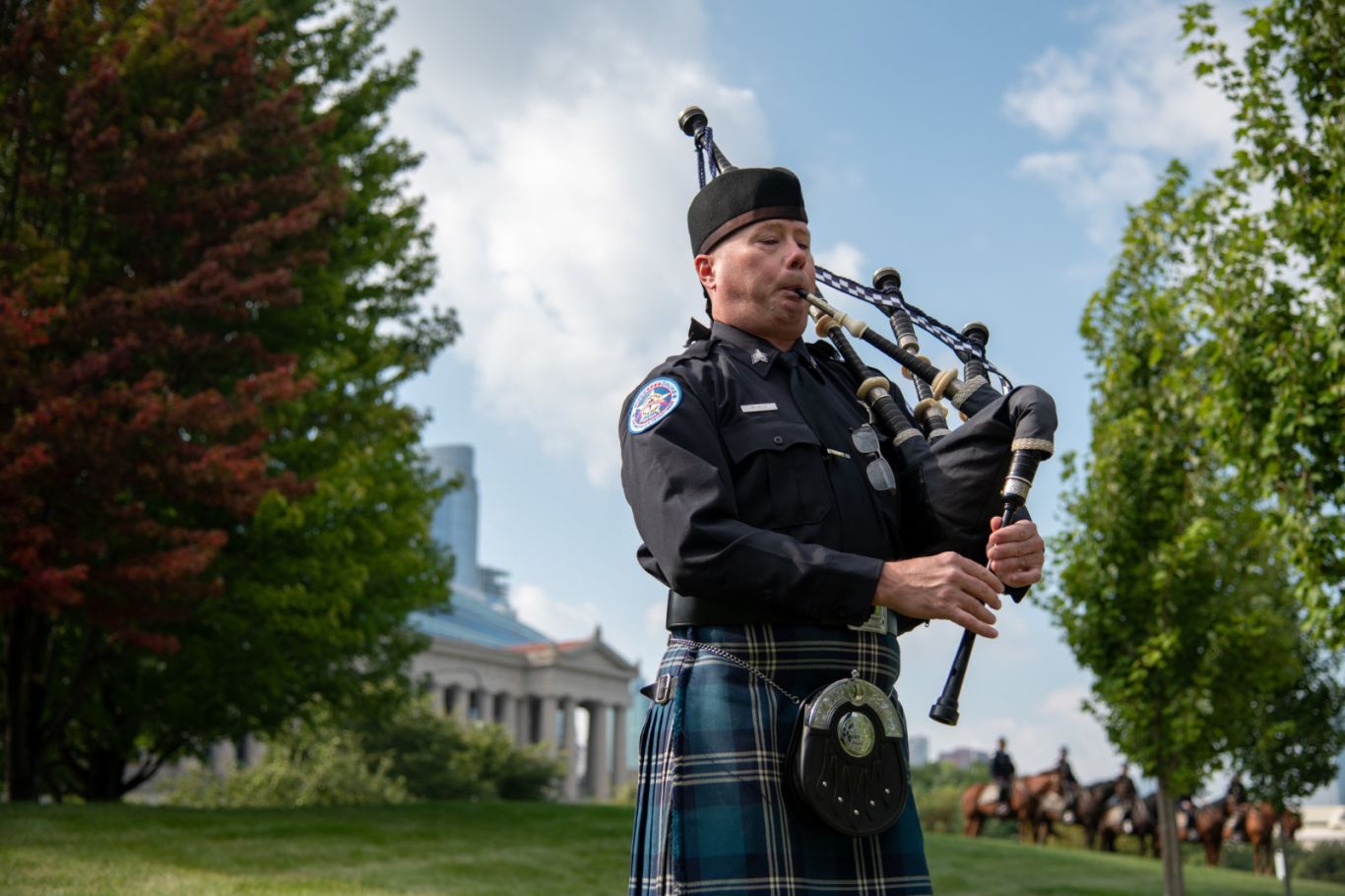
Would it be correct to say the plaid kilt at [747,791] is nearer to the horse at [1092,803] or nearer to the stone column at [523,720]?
the horse at [1092,803]

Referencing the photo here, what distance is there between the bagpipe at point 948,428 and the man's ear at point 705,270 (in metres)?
0.27

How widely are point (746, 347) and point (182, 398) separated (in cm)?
1108

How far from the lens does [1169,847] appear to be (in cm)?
1486

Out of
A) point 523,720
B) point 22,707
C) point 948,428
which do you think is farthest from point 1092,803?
point 523,720

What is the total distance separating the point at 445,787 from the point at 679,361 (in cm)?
3176

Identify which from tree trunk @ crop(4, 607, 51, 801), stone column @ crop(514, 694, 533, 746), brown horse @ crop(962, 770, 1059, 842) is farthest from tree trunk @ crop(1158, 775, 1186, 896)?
stone column @ crop(514, 694, 533, 746)

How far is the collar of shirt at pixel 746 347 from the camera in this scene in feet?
10.4

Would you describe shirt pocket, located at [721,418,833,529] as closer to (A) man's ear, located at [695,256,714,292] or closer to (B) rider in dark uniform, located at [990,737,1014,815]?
(A) man's ear, located at [695,256,714,292]

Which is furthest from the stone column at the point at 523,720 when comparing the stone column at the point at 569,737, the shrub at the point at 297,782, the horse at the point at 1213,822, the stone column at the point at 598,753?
the horse at the point at 1213,822

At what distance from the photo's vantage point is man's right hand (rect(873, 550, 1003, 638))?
102 inches

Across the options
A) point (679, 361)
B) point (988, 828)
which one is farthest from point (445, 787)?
point (679, 361)

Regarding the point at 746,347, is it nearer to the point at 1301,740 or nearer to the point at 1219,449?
the point at 1219,449

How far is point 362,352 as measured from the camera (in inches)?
679

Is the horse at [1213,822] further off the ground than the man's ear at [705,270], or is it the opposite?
the man's ear at [705,270]
